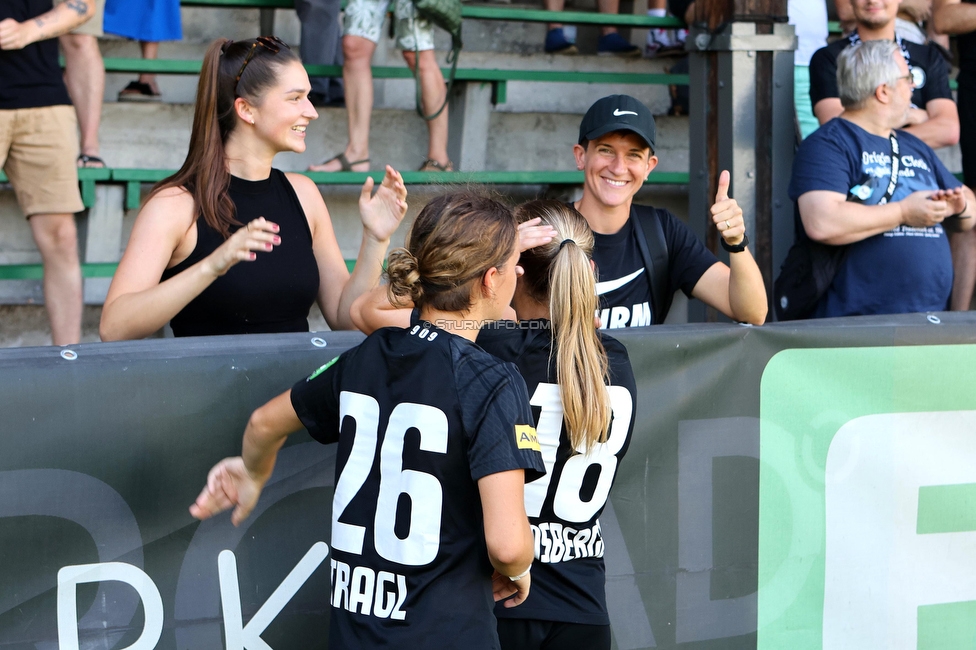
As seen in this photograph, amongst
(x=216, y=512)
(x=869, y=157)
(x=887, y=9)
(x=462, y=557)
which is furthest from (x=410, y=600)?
(x=887, y=9)

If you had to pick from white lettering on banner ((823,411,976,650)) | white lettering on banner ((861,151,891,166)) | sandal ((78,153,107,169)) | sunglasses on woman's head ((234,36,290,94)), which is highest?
sunglasses on woman's head ((234,36,290,94))

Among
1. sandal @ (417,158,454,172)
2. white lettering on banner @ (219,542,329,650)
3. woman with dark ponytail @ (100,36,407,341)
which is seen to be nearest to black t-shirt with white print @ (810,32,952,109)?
sandal @ (417,158,454,172)

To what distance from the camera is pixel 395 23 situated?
18.5 ft

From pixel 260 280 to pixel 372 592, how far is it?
3.65 feet

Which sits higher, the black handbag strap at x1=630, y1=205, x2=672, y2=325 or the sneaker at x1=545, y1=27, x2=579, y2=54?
the sneaker at x1=545, y1=27, x2=579, y2=54

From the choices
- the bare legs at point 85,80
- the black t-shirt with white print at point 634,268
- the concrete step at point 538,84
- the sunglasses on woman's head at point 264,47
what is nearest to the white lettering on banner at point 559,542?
the black t-shirt with white print at point 634,268

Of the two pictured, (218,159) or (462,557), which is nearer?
(462,557)

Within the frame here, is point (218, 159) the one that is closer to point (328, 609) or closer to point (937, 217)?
point (328, 609)

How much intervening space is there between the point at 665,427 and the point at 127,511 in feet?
4.44

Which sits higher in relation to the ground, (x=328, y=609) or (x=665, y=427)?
(x=665, y=427)

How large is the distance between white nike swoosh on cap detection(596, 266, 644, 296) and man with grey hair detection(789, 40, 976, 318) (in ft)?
3.34

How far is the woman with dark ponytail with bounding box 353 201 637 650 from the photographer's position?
2.11 metres

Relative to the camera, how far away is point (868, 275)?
12.2ft

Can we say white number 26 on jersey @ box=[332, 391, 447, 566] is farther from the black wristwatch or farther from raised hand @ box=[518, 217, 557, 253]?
the black wristwatch
